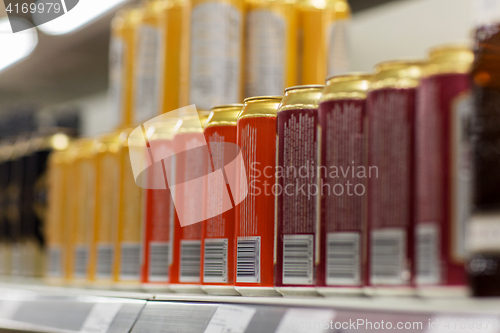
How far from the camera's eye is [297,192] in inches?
27.3

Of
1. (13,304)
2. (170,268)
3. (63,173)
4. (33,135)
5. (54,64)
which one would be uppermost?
(54,64)

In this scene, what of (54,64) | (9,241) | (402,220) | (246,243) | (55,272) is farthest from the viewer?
(54,64)

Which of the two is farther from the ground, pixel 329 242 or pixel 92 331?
pixel 329 242

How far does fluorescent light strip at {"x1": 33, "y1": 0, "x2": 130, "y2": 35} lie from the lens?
1.63m

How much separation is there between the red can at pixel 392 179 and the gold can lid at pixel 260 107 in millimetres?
170

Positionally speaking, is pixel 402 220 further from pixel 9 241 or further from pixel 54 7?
pixel 54 7

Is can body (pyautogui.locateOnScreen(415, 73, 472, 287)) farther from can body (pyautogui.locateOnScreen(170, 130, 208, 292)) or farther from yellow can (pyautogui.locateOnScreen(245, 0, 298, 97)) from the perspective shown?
yellow can (pyautogui.locateOnScreen(245, 0, 298, 97))

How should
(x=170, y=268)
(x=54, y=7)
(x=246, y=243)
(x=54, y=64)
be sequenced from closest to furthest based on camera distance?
(x=246, y=243), (x=170, y=268), (x=54, y=7), (x=54, y=64)

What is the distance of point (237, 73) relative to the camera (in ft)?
3.44

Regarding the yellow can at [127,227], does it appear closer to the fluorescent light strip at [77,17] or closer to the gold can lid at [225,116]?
the gold can lid at [225,116]

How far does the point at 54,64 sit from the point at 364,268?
177 centimetres

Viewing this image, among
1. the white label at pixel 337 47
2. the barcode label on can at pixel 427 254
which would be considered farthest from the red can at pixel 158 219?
the barcode label on can at pixel 427 254

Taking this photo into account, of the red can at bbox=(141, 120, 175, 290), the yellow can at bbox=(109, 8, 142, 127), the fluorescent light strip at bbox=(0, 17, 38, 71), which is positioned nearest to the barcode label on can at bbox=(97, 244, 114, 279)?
the red can at bbox=(141, 120, 175, 290)

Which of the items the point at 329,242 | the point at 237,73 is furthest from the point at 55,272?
the point at 329,242
